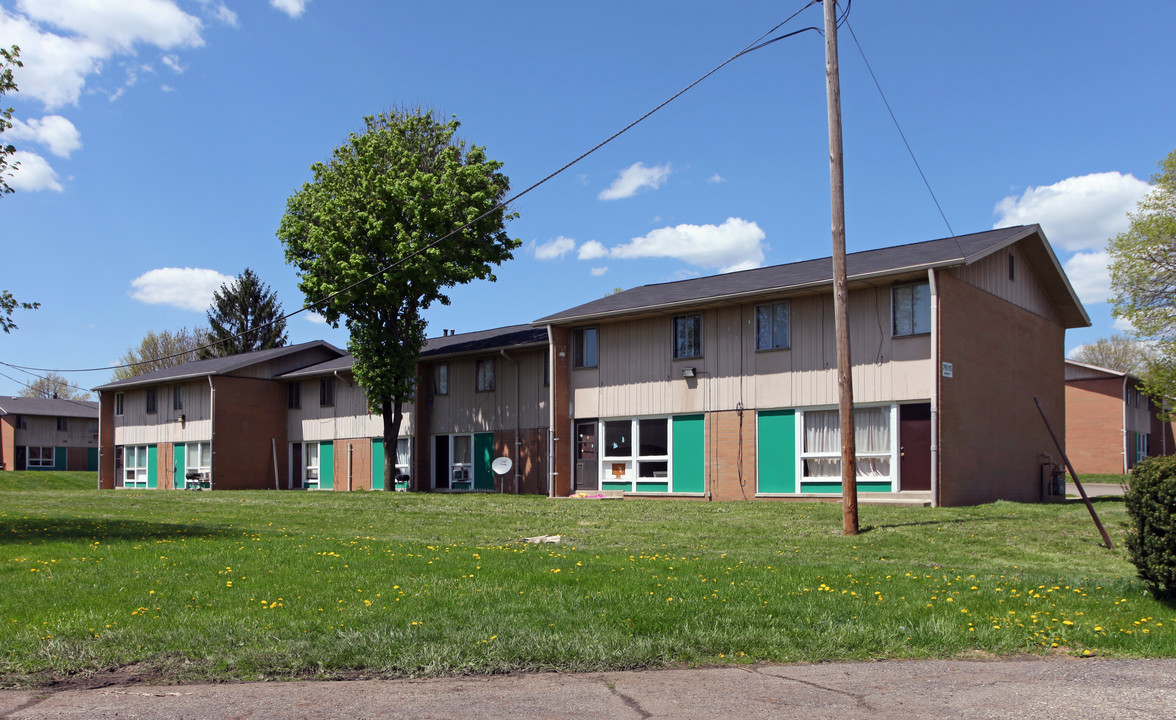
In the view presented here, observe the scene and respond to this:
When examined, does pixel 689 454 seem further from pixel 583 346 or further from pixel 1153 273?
pixel 1153 273

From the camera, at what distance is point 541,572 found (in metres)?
10.1

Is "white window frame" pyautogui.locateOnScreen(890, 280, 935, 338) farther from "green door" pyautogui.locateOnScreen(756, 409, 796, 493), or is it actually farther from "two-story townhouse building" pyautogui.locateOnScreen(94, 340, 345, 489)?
"two-story townhouse building" pyautogui.locateOnScreen(94, 340, 345, 489)

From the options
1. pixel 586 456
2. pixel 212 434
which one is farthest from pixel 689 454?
pixel 212 434

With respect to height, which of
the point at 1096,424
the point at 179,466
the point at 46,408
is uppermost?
the point at 46,408

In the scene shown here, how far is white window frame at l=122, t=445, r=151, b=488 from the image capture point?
4591 centimetres

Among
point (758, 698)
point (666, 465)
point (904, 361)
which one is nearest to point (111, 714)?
point (758, 698)

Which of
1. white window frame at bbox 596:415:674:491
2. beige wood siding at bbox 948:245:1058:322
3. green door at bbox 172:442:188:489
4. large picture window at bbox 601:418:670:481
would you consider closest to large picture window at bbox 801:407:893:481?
beige wood siding at bbox 948:245:1058:322

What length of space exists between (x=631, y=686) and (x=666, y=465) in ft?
66.1

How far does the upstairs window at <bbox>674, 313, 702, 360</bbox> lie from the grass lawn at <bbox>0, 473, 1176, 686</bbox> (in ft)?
33.1

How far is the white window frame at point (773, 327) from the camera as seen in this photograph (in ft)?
76.8

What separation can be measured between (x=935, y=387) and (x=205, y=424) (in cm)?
3234

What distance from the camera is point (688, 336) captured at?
25.7m

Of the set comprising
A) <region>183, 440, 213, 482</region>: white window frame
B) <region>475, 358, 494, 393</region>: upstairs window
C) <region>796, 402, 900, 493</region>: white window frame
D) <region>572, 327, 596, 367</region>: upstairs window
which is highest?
<region>572, 327, 596, 367</region>: upstairs window

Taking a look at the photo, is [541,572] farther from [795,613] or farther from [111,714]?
[111,714]
